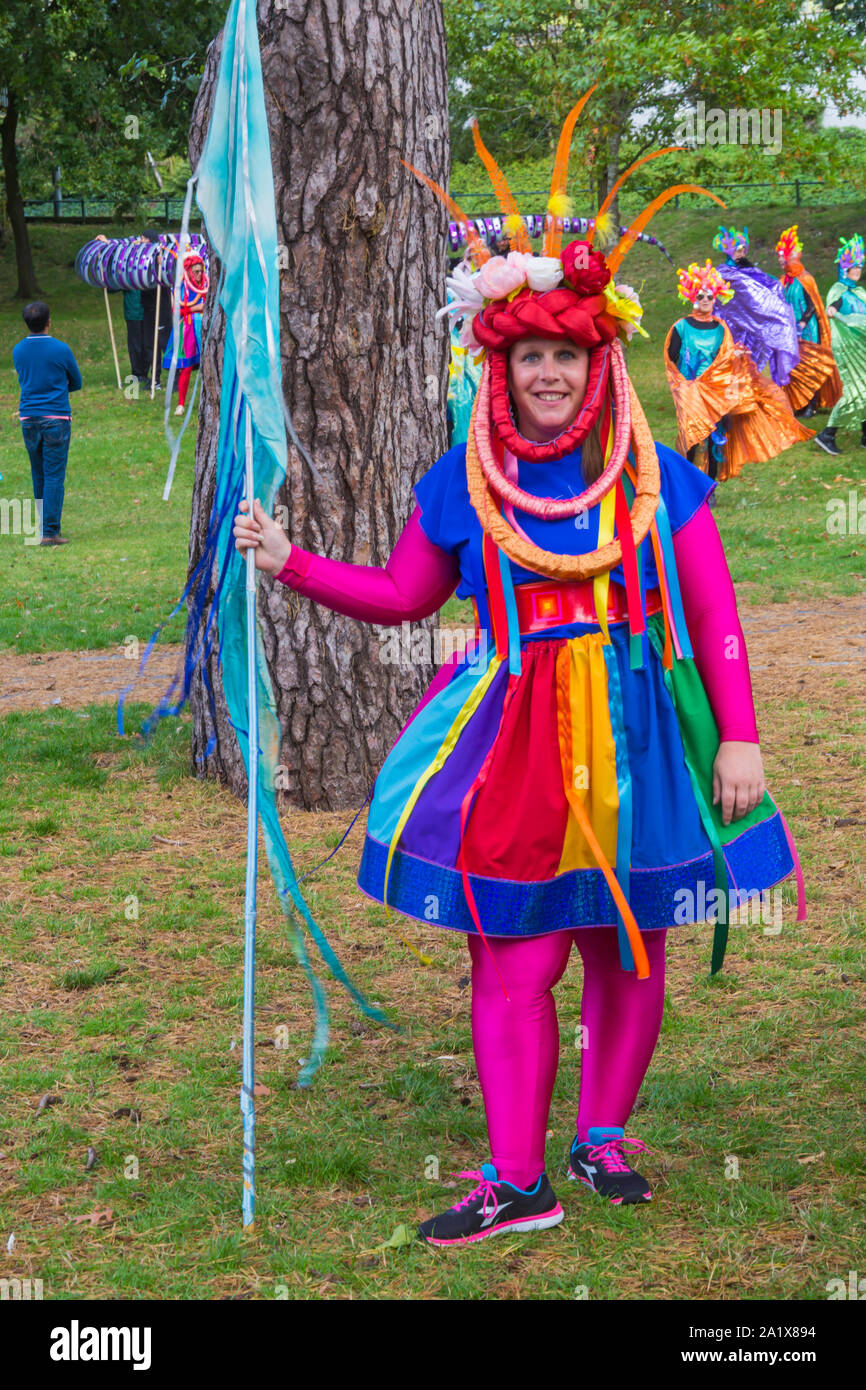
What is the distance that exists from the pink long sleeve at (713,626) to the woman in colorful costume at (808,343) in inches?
468

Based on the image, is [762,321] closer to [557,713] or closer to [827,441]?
[827,441]

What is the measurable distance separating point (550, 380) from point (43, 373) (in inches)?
389

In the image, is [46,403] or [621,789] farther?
[46,403]

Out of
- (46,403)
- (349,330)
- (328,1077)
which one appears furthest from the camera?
(46,403)

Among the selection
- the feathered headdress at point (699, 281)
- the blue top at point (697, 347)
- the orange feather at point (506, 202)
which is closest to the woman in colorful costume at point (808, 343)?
the feathered headdress at point (699, 281)

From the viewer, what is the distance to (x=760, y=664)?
7.52 metres

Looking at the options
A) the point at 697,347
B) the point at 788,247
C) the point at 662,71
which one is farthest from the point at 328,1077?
the point at 662,71

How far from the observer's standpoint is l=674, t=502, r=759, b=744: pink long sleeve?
2.74 metres

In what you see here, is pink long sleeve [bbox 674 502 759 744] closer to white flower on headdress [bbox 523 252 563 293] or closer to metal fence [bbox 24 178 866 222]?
white flower on headdress [bbox 523 252 563 293]

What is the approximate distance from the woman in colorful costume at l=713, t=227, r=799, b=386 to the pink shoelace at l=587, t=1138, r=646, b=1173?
36.0 ft

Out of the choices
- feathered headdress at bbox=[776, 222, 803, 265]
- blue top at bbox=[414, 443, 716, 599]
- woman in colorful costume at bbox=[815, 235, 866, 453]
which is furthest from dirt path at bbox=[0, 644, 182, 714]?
feathered headdress at bbox=[776, 222, 803, 265]

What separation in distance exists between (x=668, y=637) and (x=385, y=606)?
1.86 feet

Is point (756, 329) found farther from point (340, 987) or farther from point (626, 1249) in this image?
point (626, 1249)
